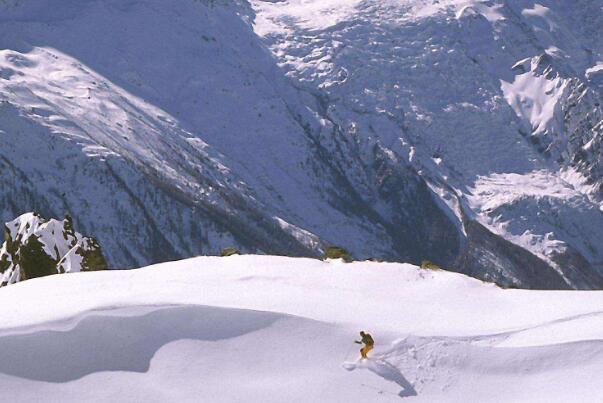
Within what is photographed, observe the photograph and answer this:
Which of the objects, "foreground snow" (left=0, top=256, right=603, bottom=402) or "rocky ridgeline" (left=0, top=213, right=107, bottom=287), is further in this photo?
"rocky ridgeline" (left=0, top=213, right=107, bottom=287)

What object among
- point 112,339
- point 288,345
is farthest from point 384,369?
point 112,339

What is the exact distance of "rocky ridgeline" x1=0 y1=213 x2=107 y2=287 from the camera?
46.8 meters

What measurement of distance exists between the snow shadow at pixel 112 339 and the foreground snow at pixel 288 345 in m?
0.02

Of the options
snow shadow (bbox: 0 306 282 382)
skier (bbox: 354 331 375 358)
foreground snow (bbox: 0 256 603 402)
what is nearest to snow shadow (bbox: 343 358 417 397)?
foreground snow (bbox: 0 256 603 402)

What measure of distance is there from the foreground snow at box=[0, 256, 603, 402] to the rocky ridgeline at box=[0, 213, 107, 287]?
2290 centimetres

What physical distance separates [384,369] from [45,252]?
31437 millimetres

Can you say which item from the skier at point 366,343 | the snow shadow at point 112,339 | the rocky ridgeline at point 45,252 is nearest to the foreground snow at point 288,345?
the snow shadow at point 112,339

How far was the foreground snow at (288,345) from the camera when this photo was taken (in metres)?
19.3

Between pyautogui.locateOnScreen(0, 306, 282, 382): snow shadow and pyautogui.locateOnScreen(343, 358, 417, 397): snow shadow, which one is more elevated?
pyautogui.locateOnScreen(343, 358, 417, 397): snow shadow

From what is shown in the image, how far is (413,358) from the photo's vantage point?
66.1 ft

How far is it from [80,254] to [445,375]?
30.5 metres

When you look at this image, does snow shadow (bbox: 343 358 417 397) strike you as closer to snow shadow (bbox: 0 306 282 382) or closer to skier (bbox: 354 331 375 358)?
skier (bbox: 354 331 375 358)

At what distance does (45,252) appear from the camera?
160ft

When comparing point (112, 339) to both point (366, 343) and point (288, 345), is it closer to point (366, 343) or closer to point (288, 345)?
point (288, 345)
